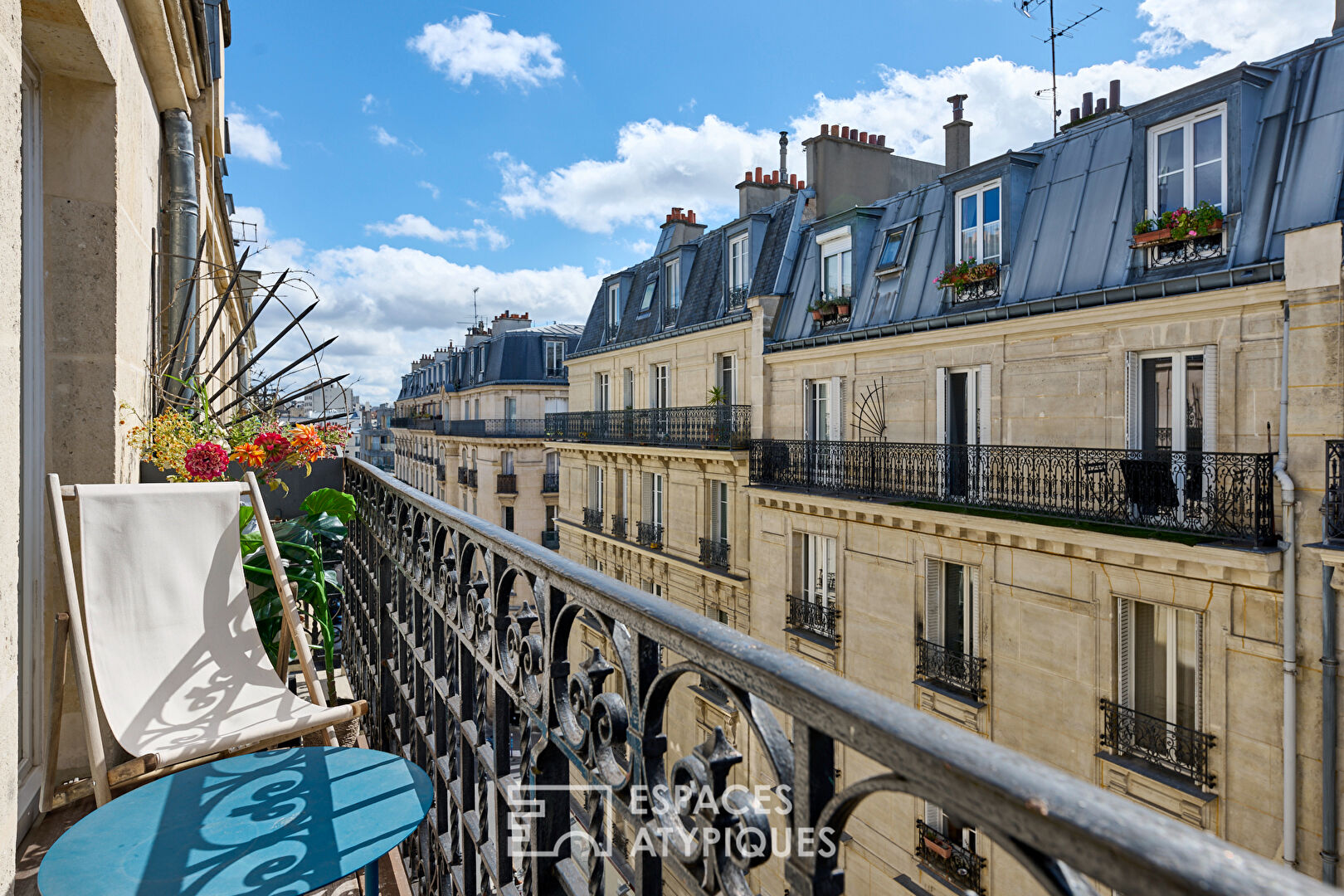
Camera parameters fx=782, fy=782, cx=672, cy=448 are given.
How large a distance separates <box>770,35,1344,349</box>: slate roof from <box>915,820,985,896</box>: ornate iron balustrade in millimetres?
7030

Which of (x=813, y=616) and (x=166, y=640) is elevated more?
(x=166, y=640)

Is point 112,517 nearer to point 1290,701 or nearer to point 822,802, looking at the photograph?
point 822,802

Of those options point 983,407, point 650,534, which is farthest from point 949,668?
point 650,534

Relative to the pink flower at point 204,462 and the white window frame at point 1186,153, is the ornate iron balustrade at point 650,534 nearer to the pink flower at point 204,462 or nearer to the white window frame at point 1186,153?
the white window frame at point 1186,153

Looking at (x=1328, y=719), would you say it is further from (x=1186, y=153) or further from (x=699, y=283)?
(x=699, y=283)

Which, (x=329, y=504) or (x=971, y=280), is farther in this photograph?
(x=971, y=280)

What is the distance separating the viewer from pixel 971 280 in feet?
36.2

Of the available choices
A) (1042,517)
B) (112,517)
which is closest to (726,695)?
(112,517)

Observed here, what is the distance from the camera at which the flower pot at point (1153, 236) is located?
8.88 meters

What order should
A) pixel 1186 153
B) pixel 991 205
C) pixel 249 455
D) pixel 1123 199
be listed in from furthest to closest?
pixel 991 205 → pixel 1123 199 → pixel 1186 153 → pixel 249 455

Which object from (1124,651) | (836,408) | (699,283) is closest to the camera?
(1124,651)

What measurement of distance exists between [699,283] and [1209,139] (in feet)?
35.7

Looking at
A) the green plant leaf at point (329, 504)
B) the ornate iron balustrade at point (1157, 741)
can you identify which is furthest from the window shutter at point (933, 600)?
the green plant leaf at point (329, 504)

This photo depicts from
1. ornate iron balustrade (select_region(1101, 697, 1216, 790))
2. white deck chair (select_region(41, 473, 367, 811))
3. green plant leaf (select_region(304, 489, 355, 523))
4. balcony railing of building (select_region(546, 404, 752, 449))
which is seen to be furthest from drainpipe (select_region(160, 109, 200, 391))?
balcony railing of building (select_region(546, 404, 752, 449))
